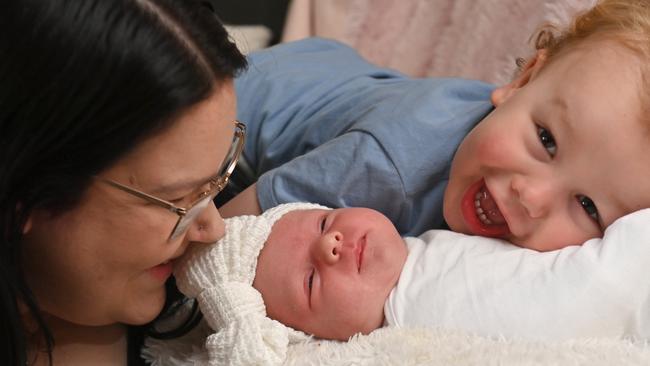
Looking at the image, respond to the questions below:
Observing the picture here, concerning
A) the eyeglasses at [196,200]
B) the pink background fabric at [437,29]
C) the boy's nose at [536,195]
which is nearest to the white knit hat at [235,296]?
the eyeglasses at [196,200]

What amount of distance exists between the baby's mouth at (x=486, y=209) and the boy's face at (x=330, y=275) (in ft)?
0.50

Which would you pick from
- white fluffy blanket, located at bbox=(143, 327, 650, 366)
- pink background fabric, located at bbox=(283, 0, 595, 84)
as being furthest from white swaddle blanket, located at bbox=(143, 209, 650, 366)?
pink background fabric, located at bbox=(283, 0, 595, 84)

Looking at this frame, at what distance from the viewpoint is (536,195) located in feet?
3.83

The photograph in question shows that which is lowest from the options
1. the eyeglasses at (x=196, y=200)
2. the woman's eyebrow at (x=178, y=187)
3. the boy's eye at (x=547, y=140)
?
the boy's eye at (x=547, y=140)

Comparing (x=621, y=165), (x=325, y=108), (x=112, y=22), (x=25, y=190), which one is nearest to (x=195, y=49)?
(x=112, y=22)

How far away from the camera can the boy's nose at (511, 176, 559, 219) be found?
1.17m

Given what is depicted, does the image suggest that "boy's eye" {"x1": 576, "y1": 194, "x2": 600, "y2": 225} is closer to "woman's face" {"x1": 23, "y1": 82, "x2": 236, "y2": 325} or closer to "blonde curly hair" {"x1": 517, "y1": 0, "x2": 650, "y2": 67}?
"blonde curly hair" {"x1": 517, "y1": 0, "x2": 650, "y2": 67}

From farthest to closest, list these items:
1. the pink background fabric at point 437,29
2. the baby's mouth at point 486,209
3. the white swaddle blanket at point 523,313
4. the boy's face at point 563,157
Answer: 1. the pink background fabric at point 437,29
2. the baby's mouth at point 486,209
3. the boy's face at point 563,157
4. the white swaddle blanket at point 523,313

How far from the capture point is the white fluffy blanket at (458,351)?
1.01 metres

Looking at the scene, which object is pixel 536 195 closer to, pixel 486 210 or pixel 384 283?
pixel 486 210

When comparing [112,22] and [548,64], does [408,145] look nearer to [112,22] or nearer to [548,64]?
[548,64]

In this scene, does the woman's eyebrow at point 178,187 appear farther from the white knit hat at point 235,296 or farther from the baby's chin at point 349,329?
the baby's chin at point 349,329

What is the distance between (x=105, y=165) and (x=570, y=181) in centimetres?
68

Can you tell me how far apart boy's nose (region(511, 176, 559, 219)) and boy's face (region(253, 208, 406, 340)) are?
210mm
